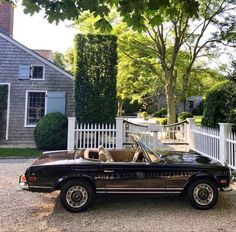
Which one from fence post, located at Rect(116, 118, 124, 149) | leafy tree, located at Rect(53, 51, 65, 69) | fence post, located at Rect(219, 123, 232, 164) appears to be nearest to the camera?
fence post, located at Rect(219, 123, 232, 164)

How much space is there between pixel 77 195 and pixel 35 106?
11.0 meters

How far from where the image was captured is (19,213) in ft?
15.7

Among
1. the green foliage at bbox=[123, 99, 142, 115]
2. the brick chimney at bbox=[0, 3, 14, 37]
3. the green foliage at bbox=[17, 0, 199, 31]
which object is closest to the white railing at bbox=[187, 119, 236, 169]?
the green foliage at bbox=[17, 0, 199, 31]

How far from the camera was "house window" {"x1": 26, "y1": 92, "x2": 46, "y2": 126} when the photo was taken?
14969mm

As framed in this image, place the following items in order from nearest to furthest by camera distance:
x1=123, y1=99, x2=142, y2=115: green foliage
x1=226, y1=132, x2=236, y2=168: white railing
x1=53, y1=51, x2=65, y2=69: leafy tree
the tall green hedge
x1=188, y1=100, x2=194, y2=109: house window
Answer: x1=226, y1=132, x2=236, y2=168: white railing, the tall green hedge, x1=123, y1=99, x2=142, y2=115: green foliage, x1=53, y1=51, x2=65, y2=69: leafy tree, x1=188, y1=100, x2=194, y2=109: house window

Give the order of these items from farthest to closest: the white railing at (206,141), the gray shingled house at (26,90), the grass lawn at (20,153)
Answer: the gray shingled house at (26,90)
the grass lawn at (20,153)
the white railing at (206,141)

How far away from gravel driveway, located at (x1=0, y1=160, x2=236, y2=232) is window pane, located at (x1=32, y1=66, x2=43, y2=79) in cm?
1000

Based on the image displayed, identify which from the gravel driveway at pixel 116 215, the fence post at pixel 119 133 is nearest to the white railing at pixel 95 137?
the fence post at pixel 119 133

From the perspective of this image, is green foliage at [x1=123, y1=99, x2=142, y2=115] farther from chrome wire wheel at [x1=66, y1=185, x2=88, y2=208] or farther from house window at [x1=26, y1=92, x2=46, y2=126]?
chrome wire wheel at [x1=66, y1=185, x2=88, y2=208]

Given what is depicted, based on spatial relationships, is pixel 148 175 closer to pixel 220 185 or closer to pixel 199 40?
pixel 220 185

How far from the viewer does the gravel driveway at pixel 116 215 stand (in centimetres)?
423

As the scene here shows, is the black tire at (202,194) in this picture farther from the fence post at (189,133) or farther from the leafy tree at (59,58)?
the leafy tree at (59,58)

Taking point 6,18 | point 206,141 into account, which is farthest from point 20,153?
point 6,18

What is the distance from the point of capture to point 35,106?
15.0m
